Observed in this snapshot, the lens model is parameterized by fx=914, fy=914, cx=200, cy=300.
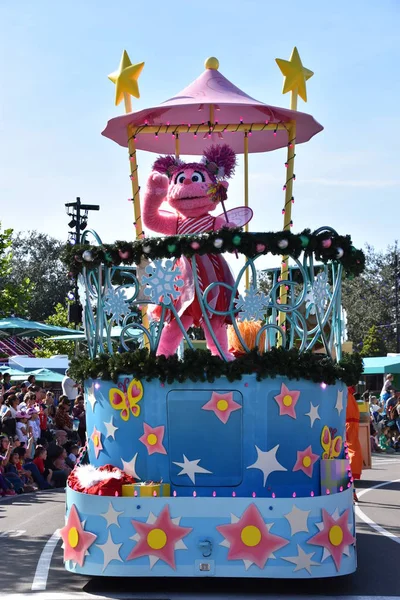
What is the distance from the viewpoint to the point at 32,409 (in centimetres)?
1680

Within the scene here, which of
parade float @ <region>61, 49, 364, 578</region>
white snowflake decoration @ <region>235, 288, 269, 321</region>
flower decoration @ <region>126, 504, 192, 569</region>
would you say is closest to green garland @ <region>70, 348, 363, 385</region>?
parade float @ <region>61, 49, 364, 578</region>

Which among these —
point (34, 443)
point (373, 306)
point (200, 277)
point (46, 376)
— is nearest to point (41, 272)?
point (373, 306)

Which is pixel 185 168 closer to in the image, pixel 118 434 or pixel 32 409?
pixel 118 434

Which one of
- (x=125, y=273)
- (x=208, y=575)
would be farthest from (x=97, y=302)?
(x=208, y=575)

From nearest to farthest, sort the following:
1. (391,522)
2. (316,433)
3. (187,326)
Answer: (316,433)
(187,326)
(391,522)

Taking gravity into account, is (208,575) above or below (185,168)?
below

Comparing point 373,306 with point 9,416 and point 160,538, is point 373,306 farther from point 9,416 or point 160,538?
point 160,538

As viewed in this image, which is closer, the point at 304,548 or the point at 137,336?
the point at 304,548

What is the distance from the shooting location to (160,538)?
696 cm

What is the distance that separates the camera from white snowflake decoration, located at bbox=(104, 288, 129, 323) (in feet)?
25.0

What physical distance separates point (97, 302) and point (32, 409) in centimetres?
939

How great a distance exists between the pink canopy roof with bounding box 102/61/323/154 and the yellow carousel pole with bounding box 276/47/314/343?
0.27 meters

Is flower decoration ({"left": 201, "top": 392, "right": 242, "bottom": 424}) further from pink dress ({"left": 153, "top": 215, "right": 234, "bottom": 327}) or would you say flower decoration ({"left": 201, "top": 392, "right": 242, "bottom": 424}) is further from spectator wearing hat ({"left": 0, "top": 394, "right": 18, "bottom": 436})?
spectator wearing hat ({"left": 0, "top": 394, "right": 18, "bottom": 436})

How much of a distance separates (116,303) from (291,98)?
369 centimetres
